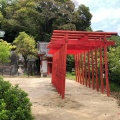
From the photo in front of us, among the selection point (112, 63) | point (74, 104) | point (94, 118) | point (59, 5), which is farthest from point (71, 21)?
point (94, 118)

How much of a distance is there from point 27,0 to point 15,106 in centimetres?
3248

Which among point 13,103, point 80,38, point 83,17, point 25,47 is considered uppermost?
point 83,17

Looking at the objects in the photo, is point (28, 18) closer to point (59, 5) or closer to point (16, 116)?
point (59, 5)

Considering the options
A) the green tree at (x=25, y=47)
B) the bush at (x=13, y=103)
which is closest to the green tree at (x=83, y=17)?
the green tree at (x=25, y=47)

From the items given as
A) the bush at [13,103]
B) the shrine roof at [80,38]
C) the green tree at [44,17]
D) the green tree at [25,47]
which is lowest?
the bush at [13,103]

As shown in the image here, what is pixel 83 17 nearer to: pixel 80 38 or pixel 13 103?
pixel 80 38

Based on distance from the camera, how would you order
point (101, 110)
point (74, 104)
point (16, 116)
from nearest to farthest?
point (16, 116), point (101, 110), point (74, 104)

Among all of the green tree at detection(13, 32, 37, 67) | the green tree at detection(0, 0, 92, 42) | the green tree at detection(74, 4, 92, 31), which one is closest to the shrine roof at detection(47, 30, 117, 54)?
the green tree at detection(13, 32, 37, 67)

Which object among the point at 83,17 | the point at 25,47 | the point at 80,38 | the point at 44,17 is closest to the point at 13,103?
the point at 80,38

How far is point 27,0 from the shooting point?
115 ft

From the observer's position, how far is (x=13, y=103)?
170 inches

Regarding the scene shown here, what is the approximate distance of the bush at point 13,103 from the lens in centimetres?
412

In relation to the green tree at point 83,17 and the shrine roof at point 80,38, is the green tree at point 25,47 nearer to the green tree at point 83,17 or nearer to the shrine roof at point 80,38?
the green tree at point 83,17

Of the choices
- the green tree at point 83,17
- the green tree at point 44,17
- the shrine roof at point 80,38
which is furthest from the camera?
the green tree at point 83,17
